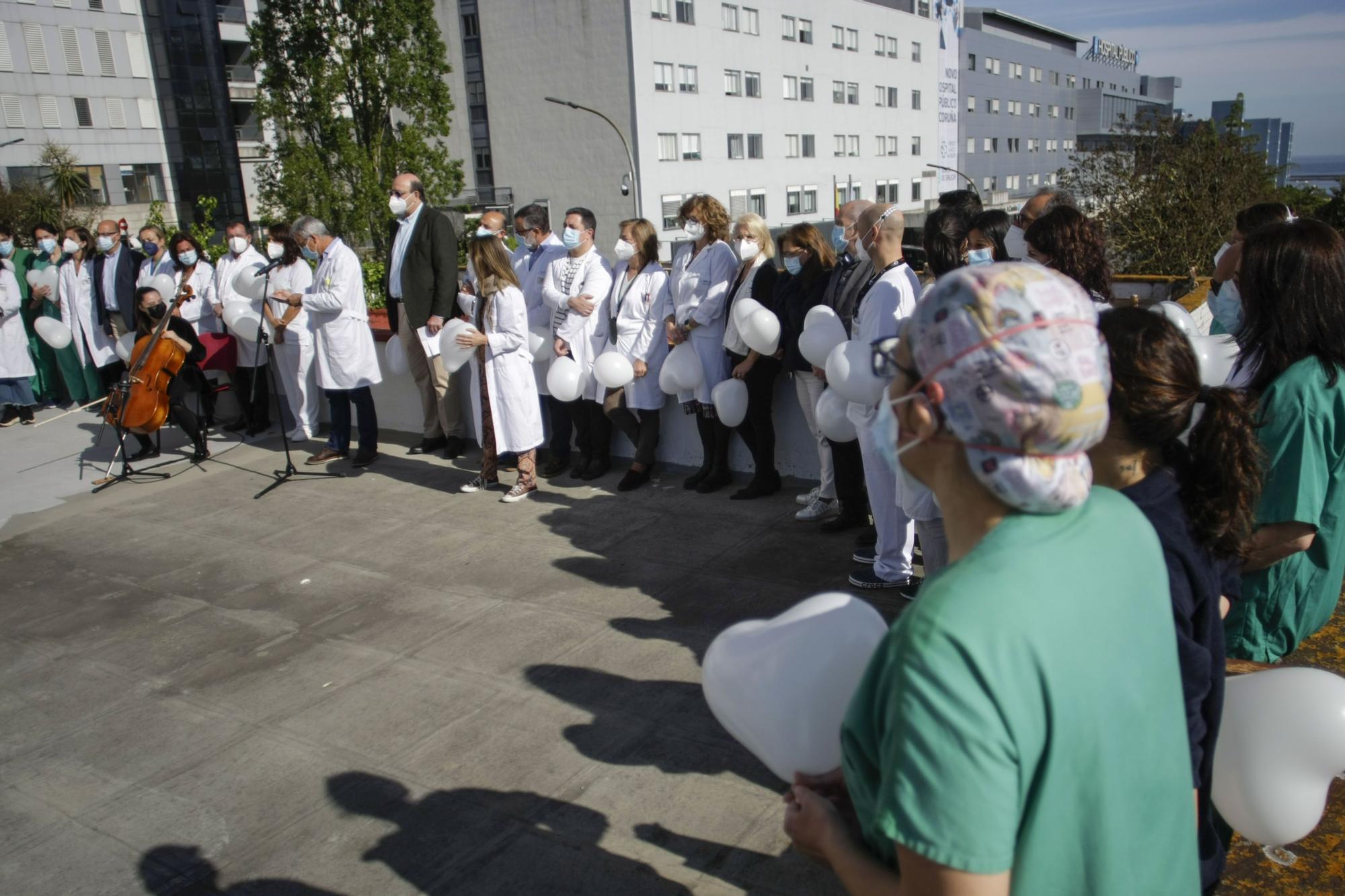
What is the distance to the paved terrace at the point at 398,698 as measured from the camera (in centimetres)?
331

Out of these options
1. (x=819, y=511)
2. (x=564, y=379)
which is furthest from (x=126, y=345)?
(x=819, y=511)

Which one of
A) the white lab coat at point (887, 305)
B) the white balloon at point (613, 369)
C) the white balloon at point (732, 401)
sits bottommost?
the white balloon at point (732, 401)

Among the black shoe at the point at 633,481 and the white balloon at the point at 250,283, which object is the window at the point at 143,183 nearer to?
the white balloon at the point at 250,283

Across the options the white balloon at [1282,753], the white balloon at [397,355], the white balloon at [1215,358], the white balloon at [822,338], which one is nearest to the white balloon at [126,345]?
the white balloon at [397,355]

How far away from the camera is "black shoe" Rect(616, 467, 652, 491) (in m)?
7.08

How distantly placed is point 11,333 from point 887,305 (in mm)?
10124

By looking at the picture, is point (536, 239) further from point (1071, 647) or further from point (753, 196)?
point (753, 196)

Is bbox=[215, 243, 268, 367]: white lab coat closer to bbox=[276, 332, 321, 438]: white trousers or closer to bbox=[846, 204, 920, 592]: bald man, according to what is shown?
bbox=[276, 332, 321, 438]: white trousers

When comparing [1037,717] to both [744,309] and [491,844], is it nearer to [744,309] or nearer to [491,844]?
[491,844]

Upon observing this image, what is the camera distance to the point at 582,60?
48.2 m

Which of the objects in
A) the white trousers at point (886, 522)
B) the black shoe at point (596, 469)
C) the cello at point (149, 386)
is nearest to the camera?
the white trousers at point (886, 522)

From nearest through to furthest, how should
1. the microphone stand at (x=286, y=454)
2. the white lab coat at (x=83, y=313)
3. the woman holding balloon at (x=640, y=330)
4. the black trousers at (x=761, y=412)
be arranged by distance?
the black trousers at (x=761, y=412), the woman holding balloon at (x=640, y=330), the microphone stand at (x=286, y=454), the white lab coat at (x=83, y=313)

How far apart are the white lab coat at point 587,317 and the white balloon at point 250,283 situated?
3.08 metres

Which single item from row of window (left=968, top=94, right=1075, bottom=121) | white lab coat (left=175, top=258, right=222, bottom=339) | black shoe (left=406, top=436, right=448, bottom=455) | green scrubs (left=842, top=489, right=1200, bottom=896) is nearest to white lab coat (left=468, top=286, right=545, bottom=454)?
black shoe (left=406, top=436, right=448, bottom=455)
